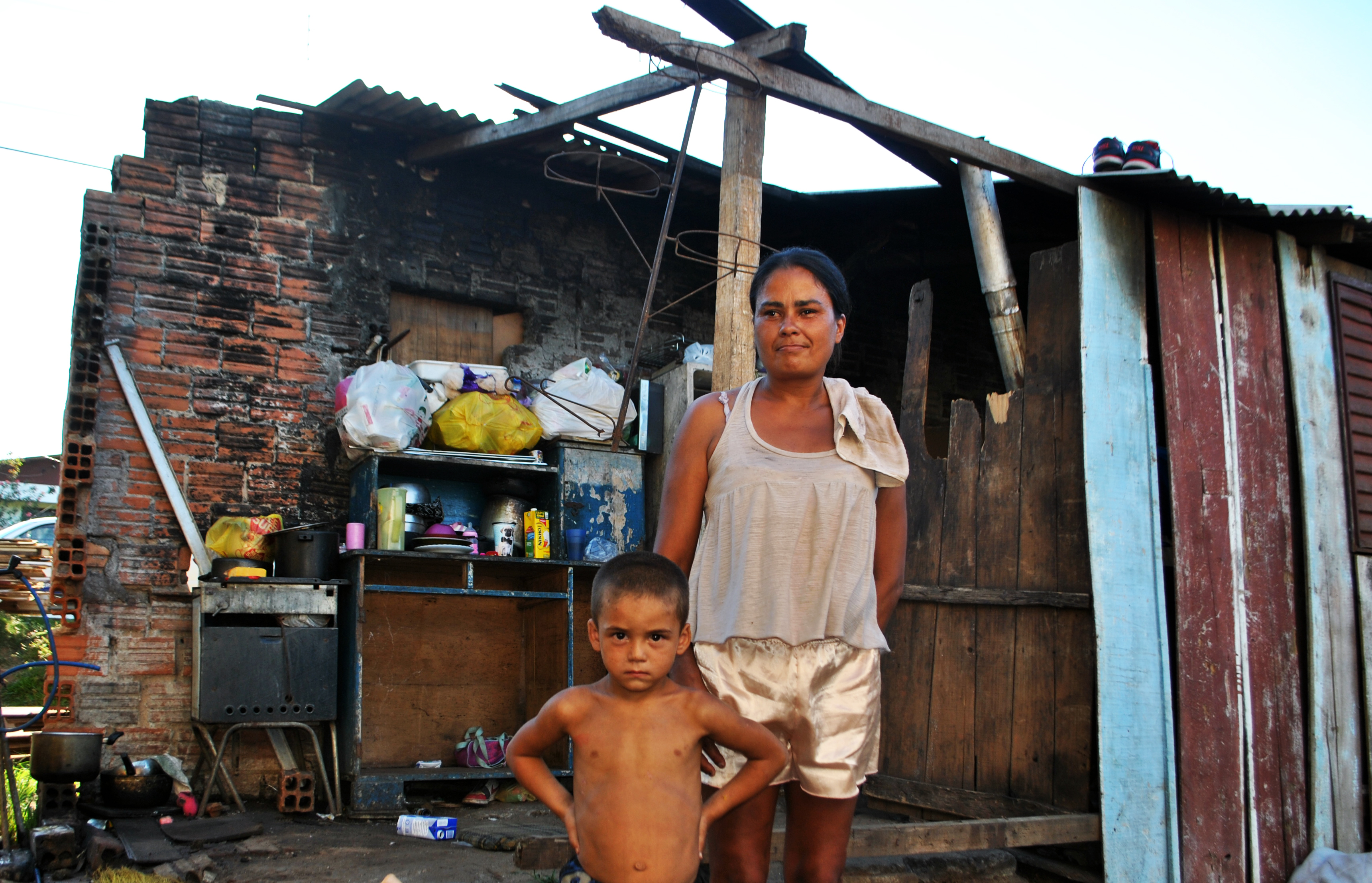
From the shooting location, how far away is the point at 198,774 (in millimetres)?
5902

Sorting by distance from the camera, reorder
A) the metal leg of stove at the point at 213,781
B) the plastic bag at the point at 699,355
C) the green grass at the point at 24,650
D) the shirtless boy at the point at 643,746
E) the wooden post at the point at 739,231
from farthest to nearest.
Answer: the green grass at the point at 24,650, the plastic bag at the point at 699,355, the metal leg of stove at the point at 213,781, the wooden post at the point at 739,231, the shirtless boy at the point at 643,746

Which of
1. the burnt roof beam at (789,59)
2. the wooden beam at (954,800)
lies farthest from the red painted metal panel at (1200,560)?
the burnt roof beam at (789,59)

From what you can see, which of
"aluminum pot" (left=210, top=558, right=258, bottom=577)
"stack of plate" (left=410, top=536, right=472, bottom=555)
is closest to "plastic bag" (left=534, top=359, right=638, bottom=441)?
"stack of plate" (left=410, top=536, right=472, bottom=555)

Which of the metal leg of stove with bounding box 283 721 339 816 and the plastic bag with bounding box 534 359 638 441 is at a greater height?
Answer: the plastic bag with bounding box 534 359 638 441

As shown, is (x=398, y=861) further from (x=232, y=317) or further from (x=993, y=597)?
(x=232, y=317)

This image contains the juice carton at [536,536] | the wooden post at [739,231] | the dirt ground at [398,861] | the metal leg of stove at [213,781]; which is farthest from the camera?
the juice carton at [536,536]

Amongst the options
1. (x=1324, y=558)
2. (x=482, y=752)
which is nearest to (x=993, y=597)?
(x=1324, y=558)

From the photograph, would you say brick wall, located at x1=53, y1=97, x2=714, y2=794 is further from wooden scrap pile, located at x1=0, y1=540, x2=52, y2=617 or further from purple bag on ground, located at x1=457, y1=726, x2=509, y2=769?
wooden scrap pile, located at x1=0, y1=540, x2=52, y2=617

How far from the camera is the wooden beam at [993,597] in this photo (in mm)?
4387

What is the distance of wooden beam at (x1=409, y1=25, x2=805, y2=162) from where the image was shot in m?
4.93

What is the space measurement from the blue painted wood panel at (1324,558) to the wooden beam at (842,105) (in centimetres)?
132

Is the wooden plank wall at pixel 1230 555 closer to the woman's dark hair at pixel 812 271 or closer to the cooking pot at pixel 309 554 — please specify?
the woman's dark hair at pixel 812 271

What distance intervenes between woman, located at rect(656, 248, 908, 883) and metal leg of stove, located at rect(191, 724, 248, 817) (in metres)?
4.26

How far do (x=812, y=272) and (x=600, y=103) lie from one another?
403cm
